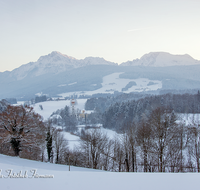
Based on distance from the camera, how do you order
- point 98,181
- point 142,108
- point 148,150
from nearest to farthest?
1. point 98,181
2. point 148,150
3. point 142,108

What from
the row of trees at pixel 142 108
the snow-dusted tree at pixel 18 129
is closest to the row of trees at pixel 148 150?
the snow-dusted tree at pixel 18 129

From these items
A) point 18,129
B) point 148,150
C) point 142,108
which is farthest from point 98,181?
point 142,108

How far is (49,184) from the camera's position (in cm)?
489

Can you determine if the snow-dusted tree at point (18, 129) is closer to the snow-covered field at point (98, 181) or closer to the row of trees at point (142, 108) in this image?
the snow-covered field at point (98, 181)

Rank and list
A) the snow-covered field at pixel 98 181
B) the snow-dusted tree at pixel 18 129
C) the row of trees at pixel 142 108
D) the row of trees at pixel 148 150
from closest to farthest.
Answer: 1. the snow-covered field at pixel 98 181
2. the row of trees at pixel 148 150
3. the snow-dusted tree at pixel 18 129
4. the row of trees at pixel 142 108

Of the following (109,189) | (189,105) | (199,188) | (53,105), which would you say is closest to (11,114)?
(109,189)

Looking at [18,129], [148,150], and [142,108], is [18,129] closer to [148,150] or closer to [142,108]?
[148,150]

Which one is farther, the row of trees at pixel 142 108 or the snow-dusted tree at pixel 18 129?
the row of trees at pixel 142 108

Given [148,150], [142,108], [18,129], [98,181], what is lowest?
[142,108]

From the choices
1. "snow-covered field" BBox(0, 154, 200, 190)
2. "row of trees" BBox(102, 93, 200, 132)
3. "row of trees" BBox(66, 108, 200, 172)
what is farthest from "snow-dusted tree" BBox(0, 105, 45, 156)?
"row of trees" BBox(102, 93, 200, 132)

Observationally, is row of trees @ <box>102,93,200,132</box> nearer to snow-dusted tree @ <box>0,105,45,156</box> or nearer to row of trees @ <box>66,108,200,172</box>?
row of trees @ <box>66,108,200,172</box>

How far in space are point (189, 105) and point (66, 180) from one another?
6870 centimetres

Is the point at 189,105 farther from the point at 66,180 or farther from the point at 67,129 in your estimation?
the point at 66,180

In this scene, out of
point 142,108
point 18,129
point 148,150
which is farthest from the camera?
point 142,108
